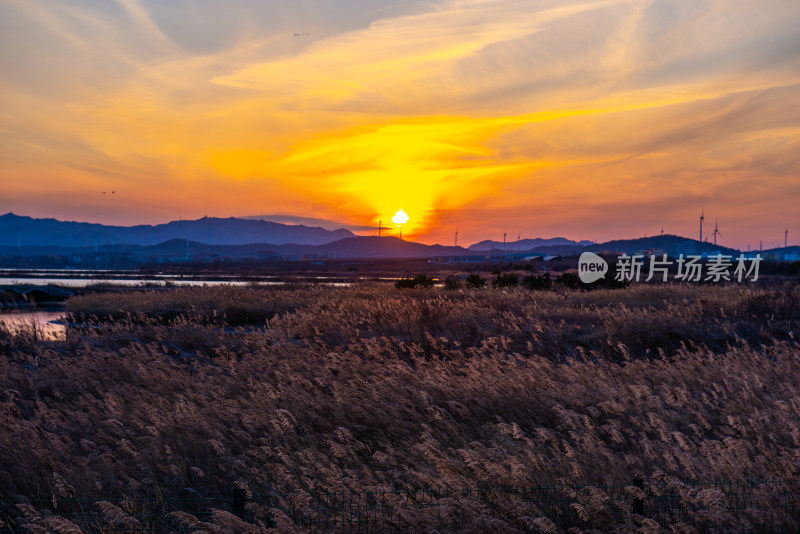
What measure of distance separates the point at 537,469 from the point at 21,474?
6.11 m

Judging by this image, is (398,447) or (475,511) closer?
(475,511)

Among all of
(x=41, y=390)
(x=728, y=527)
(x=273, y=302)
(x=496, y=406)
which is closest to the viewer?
(x=728, y=527)

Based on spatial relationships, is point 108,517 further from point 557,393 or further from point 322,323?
point 322,323

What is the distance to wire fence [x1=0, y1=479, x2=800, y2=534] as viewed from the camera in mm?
4875

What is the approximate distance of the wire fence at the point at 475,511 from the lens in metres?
4.88

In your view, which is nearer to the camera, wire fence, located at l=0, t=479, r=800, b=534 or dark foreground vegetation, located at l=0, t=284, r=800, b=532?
wire fence, located at l=0, t=479, r=800, b=534

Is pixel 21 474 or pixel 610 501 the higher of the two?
pixel 610 501

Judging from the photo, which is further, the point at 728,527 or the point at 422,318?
the point at 422,318

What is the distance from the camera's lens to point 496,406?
27.2 feet

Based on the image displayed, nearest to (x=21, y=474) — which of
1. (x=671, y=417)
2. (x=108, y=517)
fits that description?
(x=108, y=517)

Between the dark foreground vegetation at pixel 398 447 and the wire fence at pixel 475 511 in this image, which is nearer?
the wire fence at pixel 475 511

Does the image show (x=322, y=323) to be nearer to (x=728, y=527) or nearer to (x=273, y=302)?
(x=273, y=302)

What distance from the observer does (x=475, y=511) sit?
16.4 feet

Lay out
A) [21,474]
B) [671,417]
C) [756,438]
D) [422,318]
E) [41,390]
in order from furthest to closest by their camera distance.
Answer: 1. [422,318]
2. [41,390]
3. [671,417]
4. [756,438]
5. [21,474]
